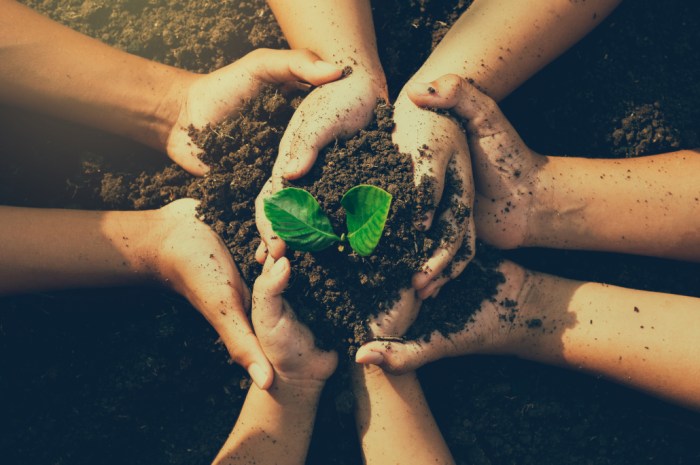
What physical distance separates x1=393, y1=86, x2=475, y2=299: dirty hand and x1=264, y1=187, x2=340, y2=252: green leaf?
252mm

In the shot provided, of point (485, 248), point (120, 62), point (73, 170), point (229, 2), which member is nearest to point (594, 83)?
point (485, 248)

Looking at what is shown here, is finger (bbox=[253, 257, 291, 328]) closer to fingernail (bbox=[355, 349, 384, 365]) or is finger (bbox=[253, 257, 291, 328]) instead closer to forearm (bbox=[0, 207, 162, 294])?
fingernail (bbox=[355, 349, 384, 365])

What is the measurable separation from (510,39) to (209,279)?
111cm

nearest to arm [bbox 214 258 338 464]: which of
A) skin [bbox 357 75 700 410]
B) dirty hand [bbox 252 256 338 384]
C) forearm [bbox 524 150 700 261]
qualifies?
dirty hand [bbox 252 256 338 384]

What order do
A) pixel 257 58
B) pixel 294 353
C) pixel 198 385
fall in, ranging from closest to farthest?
pixel 294 353 < pixel 257 58 < pixel 198 385

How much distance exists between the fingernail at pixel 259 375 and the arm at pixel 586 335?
263 mm

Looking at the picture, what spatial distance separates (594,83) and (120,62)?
1495 mm

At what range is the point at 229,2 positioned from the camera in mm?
2072

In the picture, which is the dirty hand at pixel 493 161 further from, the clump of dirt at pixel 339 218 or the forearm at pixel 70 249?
the forearm at pixel 70 249

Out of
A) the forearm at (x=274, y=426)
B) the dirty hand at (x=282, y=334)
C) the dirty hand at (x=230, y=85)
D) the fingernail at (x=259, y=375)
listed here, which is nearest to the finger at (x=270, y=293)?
the dirty hand at (x=282, y=334)

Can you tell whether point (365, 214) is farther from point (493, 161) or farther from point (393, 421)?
point (393, 421)

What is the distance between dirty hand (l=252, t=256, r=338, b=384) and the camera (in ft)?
5.14

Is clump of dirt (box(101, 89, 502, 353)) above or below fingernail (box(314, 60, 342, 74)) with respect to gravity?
below

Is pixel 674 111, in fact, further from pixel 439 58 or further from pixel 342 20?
pixel 342 20
